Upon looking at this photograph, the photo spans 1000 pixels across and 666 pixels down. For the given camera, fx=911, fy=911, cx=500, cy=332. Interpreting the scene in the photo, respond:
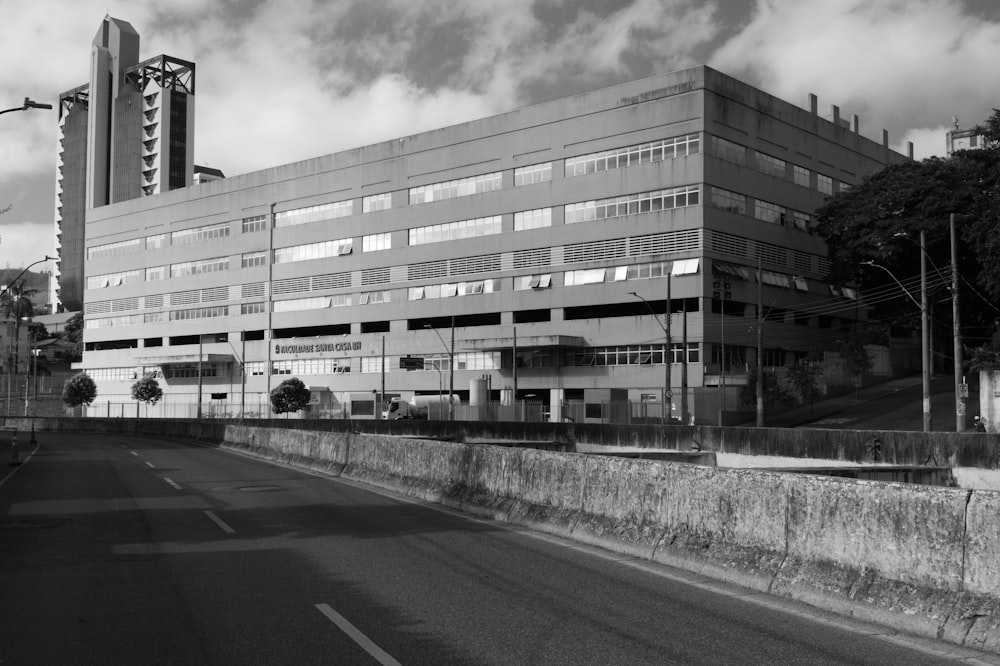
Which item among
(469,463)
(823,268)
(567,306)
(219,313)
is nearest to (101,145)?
(219,313)

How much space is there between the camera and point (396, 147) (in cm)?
8275

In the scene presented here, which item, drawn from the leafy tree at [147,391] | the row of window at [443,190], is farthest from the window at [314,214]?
the leafy tree at [147,391]

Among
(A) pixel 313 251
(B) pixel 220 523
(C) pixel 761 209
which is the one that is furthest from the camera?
Answer: (A) pixel 313 251

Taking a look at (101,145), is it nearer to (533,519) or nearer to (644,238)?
(644,238)

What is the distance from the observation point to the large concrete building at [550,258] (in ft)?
216

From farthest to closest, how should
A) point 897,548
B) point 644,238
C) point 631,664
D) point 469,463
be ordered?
point 644,238
point 469,463
point 897,548
point 631,664

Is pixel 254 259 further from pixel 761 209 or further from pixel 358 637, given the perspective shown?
pixel 358 637

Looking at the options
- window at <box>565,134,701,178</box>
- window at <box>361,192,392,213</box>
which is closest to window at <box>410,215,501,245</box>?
window at <box>361,192,392,213</box>

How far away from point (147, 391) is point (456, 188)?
41.8 metres

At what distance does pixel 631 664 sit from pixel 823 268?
73884 mm

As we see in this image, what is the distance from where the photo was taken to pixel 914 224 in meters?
59.0

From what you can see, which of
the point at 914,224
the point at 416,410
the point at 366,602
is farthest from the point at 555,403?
the point at 366,602

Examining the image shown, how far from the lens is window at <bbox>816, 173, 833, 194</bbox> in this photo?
74.9 m

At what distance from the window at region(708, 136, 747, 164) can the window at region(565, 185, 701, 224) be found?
325 cm
